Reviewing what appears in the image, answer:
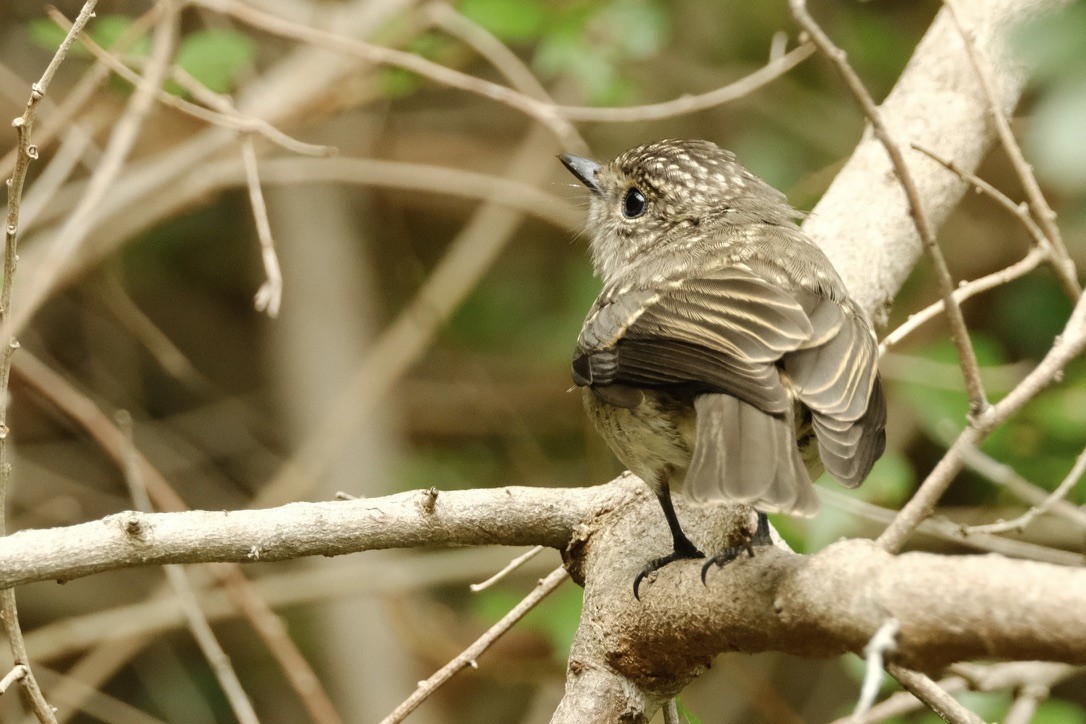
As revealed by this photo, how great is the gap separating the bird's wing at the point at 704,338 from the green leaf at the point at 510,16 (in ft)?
5.78

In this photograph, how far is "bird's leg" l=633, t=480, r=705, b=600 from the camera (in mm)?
2510

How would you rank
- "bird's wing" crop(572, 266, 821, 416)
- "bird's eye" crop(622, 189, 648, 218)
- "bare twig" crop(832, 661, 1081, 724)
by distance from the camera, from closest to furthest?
"bird's wing" crop(572, 266, 821, 416) → "bare twig" crop(832, 661, 1081, 724) → "bird's eye" crop(622, 189, 648, 218)

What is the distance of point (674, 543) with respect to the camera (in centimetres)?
263

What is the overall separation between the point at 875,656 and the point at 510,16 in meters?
3.20

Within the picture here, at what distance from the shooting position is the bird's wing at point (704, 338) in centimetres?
234

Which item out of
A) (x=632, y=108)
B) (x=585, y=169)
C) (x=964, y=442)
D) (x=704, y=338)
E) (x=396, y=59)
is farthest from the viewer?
(x=632, y=108)

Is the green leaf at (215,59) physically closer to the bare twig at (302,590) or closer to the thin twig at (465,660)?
the bare twig at (302,590)

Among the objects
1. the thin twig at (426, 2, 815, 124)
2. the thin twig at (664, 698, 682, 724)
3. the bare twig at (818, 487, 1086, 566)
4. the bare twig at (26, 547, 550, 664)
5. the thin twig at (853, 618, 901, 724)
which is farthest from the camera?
the bare twig at (26, 547, 550, 664)

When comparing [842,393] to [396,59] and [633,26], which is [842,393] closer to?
[396,59]

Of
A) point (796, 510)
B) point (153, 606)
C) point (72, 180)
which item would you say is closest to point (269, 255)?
point (796, 510)

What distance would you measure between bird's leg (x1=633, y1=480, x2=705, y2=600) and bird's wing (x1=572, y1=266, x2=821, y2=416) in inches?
9.9

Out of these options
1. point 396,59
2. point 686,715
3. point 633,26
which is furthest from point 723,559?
point 633,26

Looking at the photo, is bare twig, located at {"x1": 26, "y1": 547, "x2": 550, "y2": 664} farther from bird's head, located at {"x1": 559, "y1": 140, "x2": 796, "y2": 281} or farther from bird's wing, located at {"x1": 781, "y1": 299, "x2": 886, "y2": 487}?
bird's wing, located at {"x1": 781, "y1": 299, "x2": 886, "y2": 487}

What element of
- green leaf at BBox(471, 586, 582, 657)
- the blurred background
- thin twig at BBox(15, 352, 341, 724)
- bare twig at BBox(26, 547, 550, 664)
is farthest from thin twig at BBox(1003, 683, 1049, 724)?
bare twig at BBox(26, 547, 550, 664)
